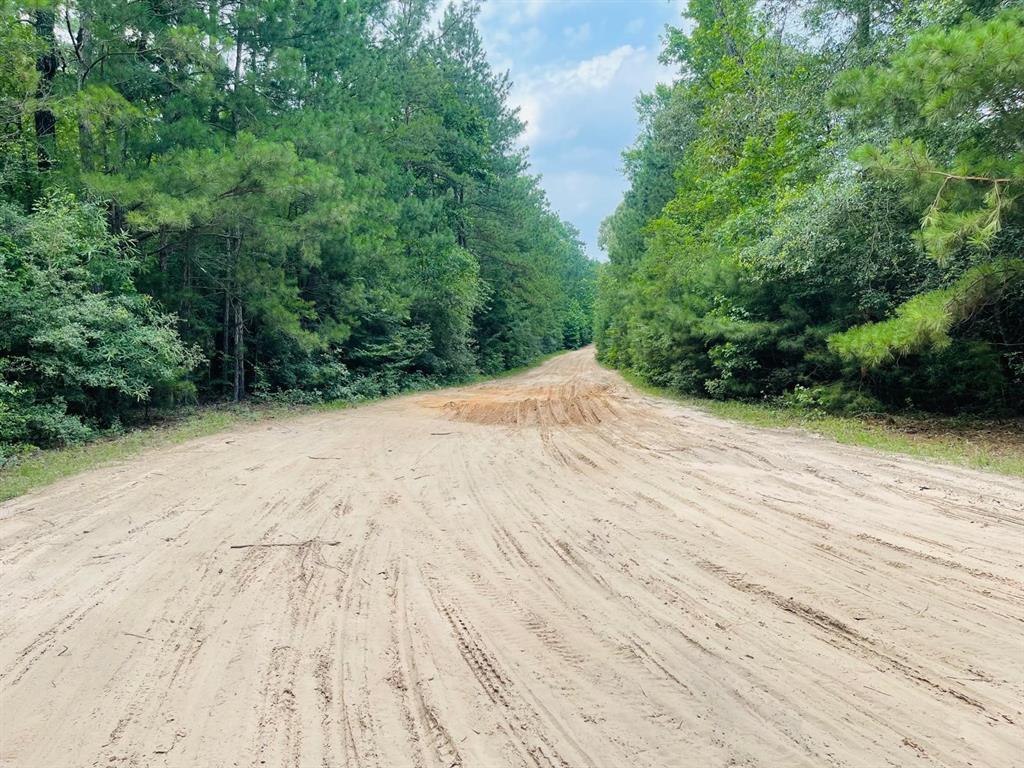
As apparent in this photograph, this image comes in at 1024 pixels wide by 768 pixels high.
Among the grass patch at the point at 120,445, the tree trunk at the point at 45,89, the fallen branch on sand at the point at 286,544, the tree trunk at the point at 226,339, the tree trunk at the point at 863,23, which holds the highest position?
the tree trunk at the point at 863,23

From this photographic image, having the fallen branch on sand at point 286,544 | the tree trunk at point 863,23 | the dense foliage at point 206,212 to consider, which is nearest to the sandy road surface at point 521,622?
the fallen branch on sand at point 286,544

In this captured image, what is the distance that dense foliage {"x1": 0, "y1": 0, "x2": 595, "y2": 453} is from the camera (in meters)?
8.01

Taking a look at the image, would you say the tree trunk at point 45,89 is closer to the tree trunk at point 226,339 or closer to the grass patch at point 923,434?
the tree trunk at point 226,339

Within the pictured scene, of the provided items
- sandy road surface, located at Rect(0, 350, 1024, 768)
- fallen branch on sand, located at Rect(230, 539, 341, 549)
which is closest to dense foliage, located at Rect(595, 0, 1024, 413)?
sandy road surface, located at Rect(0, 350, 1024, 768)

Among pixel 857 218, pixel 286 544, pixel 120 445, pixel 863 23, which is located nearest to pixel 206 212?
pixel 120 445

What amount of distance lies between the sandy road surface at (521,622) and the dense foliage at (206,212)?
3.97m

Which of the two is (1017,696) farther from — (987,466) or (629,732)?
(987,466)

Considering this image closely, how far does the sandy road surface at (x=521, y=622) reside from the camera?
2.06m

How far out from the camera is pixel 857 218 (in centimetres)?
894

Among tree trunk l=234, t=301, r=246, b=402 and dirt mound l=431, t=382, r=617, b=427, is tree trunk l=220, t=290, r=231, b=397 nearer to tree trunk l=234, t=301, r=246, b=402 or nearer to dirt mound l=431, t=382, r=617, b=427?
tree trunk l=234, t=301, r=246, b=402

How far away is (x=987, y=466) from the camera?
580 centimetres

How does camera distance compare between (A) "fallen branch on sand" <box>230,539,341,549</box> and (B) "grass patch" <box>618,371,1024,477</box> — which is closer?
(A) "fallen branch on sand" <box>230,539,341,549</box>

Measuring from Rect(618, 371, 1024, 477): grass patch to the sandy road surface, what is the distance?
1159mm

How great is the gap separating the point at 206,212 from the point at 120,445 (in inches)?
165
